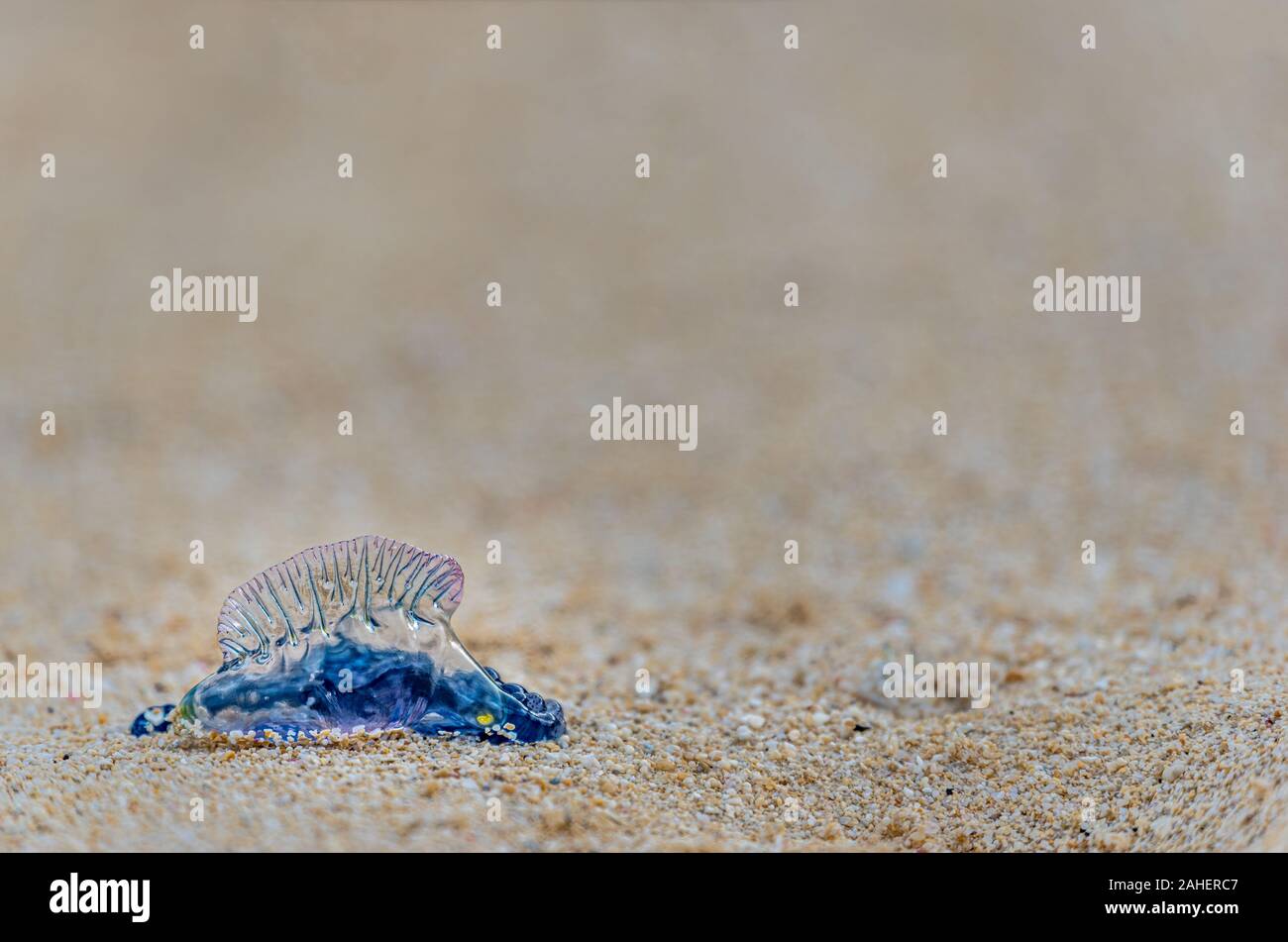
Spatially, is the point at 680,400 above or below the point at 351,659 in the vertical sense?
above

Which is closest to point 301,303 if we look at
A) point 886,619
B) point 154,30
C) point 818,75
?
point 154,30

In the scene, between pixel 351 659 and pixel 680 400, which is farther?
pixel 680 400
